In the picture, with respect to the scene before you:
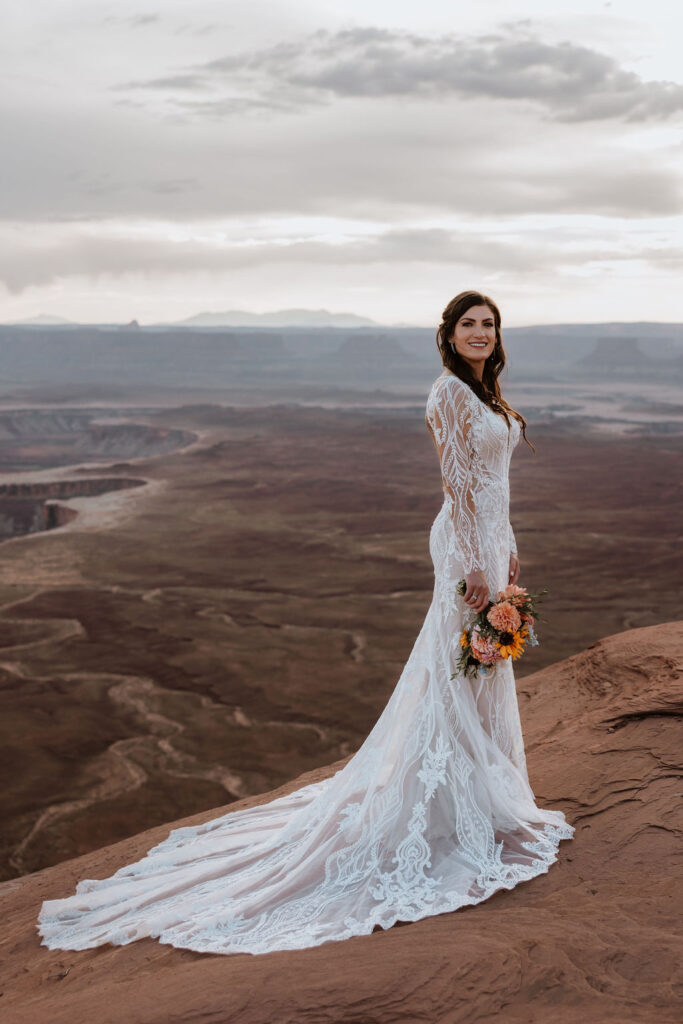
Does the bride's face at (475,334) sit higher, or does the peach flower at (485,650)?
the bride's face at (475,334)

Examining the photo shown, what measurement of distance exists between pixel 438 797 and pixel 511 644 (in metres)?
0.57

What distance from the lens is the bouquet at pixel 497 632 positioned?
303cm

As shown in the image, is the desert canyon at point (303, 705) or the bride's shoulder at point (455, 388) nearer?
the desert canyon at point (303, 705)

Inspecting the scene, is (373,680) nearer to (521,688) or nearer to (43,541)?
(521,688)

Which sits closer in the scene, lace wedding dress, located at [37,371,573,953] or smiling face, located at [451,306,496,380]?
lace wedding dress, located at [37,371,573,953]

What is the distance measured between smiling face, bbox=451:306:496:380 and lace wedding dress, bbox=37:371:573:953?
0.12 metres

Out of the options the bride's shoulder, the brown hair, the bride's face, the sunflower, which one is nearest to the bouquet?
the sunflower

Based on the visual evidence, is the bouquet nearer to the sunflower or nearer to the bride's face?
the sunflower

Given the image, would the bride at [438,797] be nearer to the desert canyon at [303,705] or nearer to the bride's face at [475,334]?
the bride's face at [475,334]

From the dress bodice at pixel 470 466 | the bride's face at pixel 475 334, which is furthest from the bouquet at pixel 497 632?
the bride's face at pixel 475 334

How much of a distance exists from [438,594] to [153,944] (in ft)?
4.82

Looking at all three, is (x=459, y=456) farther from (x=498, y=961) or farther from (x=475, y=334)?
(x=498, y=961)

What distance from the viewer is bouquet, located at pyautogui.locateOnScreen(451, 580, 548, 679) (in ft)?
9.95

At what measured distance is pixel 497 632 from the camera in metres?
3.06
